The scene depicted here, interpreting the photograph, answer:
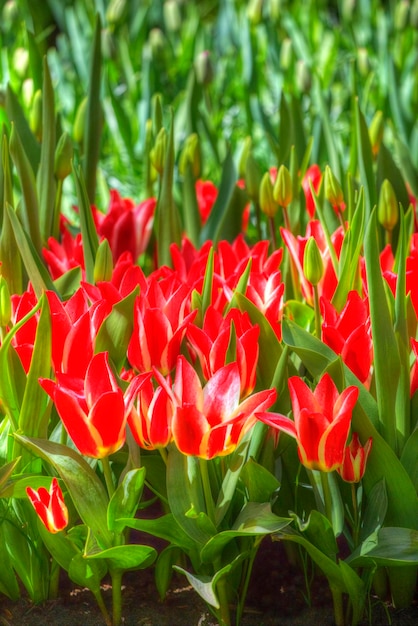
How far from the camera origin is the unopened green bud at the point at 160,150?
1.42m

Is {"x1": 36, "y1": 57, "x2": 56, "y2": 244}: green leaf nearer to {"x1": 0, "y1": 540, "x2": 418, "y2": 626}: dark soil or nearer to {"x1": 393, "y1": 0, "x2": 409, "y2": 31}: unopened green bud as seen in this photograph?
{"x1": 0, "y1": 540, "x2": 418, "y2": 626}: dark soil

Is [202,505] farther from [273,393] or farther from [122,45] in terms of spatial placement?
[122,45]

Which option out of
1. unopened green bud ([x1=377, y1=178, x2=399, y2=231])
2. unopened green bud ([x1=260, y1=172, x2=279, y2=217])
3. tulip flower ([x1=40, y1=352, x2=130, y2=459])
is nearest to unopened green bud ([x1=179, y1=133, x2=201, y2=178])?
unopened green bud ([x1=260, y1=172, x2=279, y2=217])

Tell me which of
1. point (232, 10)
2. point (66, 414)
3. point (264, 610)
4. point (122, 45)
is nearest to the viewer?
point (66, 414)

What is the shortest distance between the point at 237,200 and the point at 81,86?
153cm

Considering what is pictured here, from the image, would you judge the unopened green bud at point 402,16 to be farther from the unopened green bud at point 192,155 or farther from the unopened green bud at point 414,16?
the unopened green bud at point 192,155

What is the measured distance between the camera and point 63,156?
4.51ft

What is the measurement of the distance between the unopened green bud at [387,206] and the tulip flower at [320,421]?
0.59m

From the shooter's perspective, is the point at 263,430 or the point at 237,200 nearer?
the point at 263,430

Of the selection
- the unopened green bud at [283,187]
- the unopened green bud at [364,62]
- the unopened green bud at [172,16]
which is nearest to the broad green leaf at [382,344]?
the unopened green bud at [283,187]

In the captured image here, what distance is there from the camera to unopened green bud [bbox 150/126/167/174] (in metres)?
1.42

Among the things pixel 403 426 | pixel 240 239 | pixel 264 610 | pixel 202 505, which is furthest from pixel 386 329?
pixel 240 239

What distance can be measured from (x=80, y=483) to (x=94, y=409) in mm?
103

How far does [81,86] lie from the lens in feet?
9.66
